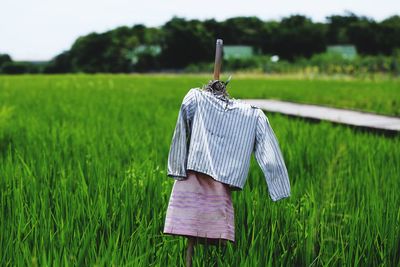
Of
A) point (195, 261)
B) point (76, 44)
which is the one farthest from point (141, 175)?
point (76, 44)

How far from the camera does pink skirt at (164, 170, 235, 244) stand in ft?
4.45

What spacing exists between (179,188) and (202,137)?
13cm

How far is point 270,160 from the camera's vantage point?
1.38m

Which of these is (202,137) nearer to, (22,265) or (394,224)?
(22,265)

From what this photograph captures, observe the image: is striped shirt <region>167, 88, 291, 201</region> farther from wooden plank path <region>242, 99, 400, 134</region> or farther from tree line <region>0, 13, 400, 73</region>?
tree line <region>0, 13, 400, 73</region>

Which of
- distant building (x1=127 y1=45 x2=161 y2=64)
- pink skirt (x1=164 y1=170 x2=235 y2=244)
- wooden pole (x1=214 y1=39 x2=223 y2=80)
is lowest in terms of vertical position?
distant building (x1=127 y1=45 x2=161 y2=64)

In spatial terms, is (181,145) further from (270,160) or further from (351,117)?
(351,117)

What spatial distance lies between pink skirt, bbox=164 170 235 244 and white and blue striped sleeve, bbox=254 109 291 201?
99 mm

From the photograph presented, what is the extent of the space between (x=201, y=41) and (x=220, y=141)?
2194 inches

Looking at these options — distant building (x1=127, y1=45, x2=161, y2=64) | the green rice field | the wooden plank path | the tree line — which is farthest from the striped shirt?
distant building (x1=127, y1=45, x2=161, y2=64)

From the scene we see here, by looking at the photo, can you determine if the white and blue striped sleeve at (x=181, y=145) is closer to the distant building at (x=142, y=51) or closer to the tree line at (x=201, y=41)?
the tree line at (x=201, y=41)

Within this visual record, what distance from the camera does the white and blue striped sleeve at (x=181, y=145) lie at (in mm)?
1353

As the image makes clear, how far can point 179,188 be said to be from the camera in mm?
1377

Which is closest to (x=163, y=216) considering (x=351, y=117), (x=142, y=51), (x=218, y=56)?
(x=218, y=56)
